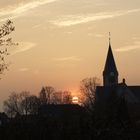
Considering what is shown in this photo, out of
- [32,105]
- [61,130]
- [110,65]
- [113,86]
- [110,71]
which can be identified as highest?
[110,65]

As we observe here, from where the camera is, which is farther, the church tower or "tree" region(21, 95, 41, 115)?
the church tower

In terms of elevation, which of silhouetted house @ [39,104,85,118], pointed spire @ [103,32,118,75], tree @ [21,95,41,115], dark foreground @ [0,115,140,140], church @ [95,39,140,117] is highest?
pointed spire @ [103,32,118,75]

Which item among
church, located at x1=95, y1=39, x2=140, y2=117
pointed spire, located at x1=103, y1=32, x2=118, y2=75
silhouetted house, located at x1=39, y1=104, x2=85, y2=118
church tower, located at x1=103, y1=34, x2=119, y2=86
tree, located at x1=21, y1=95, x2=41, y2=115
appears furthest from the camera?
pointed spire, located at x1=103, y1=32, x2=118, y2=75

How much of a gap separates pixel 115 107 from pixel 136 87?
7824cm

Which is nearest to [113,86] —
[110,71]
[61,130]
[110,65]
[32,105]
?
[32,105]

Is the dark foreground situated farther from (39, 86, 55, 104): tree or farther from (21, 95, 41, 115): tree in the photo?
(39, 86, 55, 104): tree

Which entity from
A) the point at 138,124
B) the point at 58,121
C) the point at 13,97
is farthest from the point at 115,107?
the point at 13,97

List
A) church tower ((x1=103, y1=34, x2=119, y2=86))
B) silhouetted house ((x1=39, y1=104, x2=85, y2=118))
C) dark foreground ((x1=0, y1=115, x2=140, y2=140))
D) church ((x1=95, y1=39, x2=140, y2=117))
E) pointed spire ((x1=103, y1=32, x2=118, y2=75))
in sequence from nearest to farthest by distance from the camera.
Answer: dark foreground ((x1=0, y1=115, x2=140, y2=140)) < silhouetted house ((x1=39, y1=104, x2=85, y2=118)) < church ((x1=95, y1=39, x2=140, y2=117)) < church tower ((x1=103, y1=34, x2=119, y2=86)) < pointed spire ((x1=103, y1=32, x2=118, y2=75))

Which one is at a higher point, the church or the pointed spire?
the pointed spire

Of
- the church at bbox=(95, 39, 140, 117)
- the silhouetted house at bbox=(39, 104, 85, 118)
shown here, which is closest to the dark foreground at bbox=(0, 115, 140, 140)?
the silhouetted house at bbox=(39, 104, 85, 118)

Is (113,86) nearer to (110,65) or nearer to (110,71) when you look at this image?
(110,71)

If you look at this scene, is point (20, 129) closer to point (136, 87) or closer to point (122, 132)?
point (122, 132)

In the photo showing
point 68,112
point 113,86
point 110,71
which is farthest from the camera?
point 110,71

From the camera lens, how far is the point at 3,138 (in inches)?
1131
